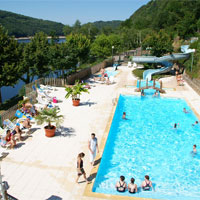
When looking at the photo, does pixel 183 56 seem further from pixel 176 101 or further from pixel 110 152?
pixel 110 152

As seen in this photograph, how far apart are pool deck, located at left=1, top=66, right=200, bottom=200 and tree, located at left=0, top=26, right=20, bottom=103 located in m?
6.03

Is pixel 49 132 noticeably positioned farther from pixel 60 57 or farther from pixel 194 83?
pixel 194 83

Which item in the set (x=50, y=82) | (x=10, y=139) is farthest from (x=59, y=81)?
(x=10, y=139)

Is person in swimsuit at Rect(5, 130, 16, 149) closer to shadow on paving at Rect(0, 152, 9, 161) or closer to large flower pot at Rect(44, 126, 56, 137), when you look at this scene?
shadow on paving at Rect(0, 152, 9, 161)

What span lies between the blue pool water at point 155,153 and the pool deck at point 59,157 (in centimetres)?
79

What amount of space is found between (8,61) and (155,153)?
15.6 m

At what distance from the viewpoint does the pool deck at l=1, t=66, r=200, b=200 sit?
7.29m

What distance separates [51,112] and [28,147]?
1944 mm

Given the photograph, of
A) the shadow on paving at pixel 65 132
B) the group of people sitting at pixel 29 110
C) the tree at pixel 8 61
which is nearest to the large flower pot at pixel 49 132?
the shadow on paving at pixel 65 132

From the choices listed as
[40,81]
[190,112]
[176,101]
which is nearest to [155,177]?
[190,112]

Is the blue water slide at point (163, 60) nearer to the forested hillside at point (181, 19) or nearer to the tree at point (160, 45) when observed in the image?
the tree at point (160, 45)

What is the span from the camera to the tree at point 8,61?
19.0m

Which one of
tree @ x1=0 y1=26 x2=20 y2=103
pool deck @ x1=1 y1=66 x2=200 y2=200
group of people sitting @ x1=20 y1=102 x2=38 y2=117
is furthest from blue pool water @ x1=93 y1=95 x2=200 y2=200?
tree @ x1=0 y1=26 x2=20 y2=103

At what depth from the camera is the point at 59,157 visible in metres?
9.31
